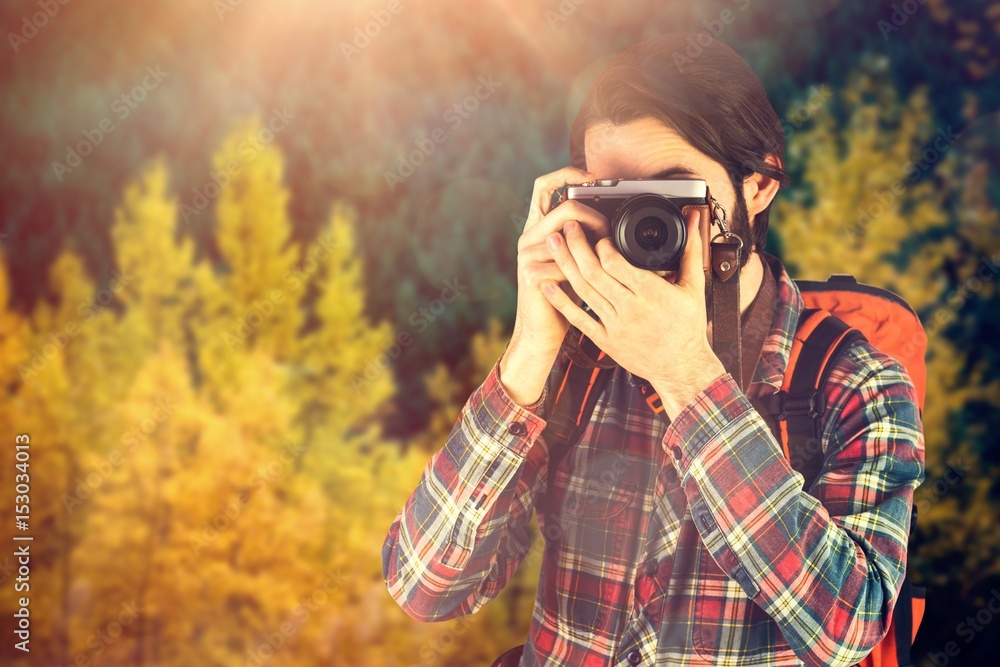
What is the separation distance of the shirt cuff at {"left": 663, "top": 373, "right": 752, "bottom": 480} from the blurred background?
919 mm

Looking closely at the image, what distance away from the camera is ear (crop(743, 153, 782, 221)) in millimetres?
1027

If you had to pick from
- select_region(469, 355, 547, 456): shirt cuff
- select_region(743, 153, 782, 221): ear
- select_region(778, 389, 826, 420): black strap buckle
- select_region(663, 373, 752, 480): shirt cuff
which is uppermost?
select_region(743, 153, 782, 221): ear

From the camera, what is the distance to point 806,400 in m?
0.90

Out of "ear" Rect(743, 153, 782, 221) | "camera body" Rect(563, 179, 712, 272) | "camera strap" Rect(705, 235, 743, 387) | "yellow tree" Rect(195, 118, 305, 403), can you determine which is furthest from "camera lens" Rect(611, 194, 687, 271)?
"yellow tree" Rect(195, 118, 305, 403)

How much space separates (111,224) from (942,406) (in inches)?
69.4

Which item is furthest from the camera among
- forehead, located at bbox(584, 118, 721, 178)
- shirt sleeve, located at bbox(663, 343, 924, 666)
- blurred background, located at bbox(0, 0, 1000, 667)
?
blurred background, located at bbox(0, 0, 1000, 667)

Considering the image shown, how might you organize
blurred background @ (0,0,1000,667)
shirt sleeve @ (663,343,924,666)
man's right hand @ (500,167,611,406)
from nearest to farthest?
shirt sleeve @ (663,343,924,666) → man's right hand @ (500,167,611,406) → blurred background @ (0,0,1000,667)

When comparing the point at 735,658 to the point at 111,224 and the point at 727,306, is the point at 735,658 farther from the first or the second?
the point at 111,224

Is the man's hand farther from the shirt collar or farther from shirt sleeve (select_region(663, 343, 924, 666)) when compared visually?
the shirt collar

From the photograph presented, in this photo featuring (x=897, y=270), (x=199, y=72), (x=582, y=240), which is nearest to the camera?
(x=582, y=240)

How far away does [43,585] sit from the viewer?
1710mm

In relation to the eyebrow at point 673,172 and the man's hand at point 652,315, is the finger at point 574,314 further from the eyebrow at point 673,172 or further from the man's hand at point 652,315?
the eyebrow at point 673,172

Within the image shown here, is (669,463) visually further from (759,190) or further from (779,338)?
(759,190)

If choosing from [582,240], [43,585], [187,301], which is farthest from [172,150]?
[582,240]
